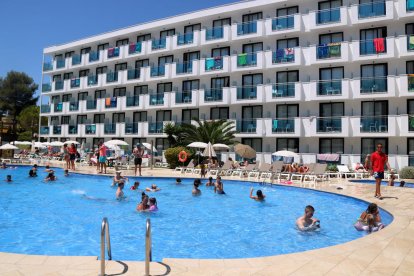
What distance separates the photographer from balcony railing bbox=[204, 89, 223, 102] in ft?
109

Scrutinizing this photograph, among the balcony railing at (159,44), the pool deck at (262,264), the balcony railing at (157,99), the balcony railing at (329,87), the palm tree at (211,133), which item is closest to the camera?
the pool deck at (262,264)

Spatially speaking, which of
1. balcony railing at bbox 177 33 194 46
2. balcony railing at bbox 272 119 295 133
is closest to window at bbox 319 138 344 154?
balcony railing at bbox 272 119 295 133

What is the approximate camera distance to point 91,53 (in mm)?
43719

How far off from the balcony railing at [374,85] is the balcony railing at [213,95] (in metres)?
12.7

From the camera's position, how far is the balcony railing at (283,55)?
30062 millimetres

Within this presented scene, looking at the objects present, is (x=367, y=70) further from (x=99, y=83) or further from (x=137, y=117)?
(x=99, y=83)

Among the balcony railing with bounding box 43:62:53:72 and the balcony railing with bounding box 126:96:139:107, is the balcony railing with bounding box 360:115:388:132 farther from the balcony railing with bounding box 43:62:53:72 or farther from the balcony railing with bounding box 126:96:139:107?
the balcony railing with bounding box 43:62:53:72

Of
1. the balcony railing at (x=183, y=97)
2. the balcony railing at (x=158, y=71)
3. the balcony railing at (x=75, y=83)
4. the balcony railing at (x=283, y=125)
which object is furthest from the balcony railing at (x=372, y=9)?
the balcony railing at (x=75, y=83)

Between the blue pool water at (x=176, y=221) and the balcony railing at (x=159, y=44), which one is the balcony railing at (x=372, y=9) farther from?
the balcony railing at (x=159, y=44)

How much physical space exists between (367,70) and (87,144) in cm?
3285

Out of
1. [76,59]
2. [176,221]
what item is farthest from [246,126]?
[76,59]

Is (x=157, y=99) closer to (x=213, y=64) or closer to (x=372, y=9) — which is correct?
(x=213, y=64)

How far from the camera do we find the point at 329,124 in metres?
28.0

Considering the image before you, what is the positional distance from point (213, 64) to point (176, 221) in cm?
2445
